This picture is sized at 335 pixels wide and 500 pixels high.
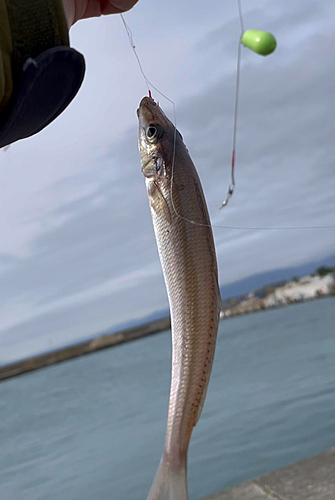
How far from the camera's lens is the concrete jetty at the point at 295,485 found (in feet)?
14.3

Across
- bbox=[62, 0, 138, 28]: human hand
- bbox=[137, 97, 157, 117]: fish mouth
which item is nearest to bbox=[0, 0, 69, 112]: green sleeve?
bbox=[62, 0, 138, 28]: human hand

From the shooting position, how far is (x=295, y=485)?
14.9 ft

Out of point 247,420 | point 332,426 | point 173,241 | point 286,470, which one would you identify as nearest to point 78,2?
Answer: point 173,241

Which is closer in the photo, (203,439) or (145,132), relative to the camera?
(145,132)

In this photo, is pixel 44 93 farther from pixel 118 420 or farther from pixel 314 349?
pixel 314 349

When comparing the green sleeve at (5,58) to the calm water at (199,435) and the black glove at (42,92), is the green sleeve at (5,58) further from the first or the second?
the calm water at (199,435)

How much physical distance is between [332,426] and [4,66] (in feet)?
38.3

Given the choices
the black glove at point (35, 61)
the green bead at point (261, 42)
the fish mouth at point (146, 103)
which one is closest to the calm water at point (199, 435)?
the green bead at point (261, 42)

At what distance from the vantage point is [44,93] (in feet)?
3.58

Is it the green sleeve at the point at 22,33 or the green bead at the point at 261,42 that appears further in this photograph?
the green bead at the point at 261,42

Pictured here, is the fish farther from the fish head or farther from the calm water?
the calm water

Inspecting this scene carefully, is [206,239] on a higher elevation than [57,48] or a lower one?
lower

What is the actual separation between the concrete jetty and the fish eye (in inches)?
135

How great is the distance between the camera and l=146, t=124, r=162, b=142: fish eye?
168 cm
